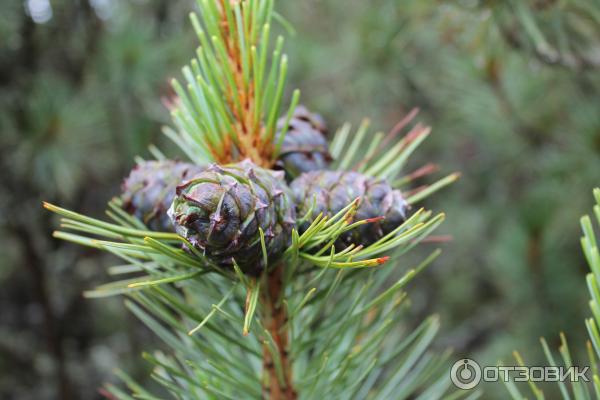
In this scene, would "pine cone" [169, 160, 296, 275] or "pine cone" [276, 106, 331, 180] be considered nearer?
"pine cone" [169, 160, 296, 275]

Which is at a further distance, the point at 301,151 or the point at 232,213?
the point at 301,151

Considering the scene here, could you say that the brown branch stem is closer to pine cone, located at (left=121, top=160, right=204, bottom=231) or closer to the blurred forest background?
pine cone, located at (left=121, top=160, right=204, bottom=231)

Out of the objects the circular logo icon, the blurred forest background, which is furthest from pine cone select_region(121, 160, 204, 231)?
the blurred forest background

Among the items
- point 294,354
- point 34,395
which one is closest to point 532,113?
point 294,354

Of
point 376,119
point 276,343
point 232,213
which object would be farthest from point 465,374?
point 376,119

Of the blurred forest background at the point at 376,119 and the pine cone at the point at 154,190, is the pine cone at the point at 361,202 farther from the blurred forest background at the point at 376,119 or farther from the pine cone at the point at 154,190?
the blurred forest background at the point at 376,119

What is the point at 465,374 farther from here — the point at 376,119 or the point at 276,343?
the point at 376,119

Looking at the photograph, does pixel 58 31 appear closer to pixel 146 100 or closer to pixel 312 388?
pixel 146 100
